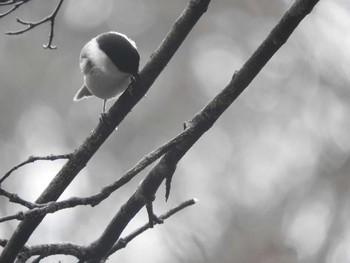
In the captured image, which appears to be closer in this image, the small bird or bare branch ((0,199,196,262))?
bare branch ((0,199,196,262))

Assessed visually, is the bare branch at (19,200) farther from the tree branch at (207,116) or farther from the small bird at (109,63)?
the small bird at (109,63)

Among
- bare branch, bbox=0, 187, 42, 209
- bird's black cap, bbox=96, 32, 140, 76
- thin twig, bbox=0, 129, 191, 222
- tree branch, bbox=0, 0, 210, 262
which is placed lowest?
thin twig, bbox=0, 129, 191, 222

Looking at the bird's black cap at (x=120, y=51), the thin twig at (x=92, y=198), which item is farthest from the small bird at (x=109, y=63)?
the thin twig at (x=92, y=198)

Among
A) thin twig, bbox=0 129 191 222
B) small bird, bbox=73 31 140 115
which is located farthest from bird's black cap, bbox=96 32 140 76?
thin twig, bbox=0 129 191 222

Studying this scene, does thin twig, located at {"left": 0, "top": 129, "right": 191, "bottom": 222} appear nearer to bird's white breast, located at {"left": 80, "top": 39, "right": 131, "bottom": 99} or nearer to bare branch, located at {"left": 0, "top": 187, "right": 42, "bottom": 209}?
bare branch, located at {"left": 0, "top": 187, "right": 42, "bottom": 209}

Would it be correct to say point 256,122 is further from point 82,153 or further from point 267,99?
point 82,153

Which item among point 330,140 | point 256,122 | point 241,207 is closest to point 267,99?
point 256,122

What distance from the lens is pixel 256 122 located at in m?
4.89

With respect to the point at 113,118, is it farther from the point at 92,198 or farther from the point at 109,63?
the point at 109,63

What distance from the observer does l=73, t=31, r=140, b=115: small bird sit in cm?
129

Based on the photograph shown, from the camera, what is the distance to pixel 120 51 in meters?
1.32

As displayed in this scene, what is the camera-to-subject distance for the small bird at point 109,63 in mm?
1285

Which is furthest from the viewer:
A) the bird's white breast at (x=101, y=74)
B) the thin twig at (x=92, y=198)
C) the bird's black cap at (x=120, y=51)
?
the bird's white breast at (x=101, y=74)

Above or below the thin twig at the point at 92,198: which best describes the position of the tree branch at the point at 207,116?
above
